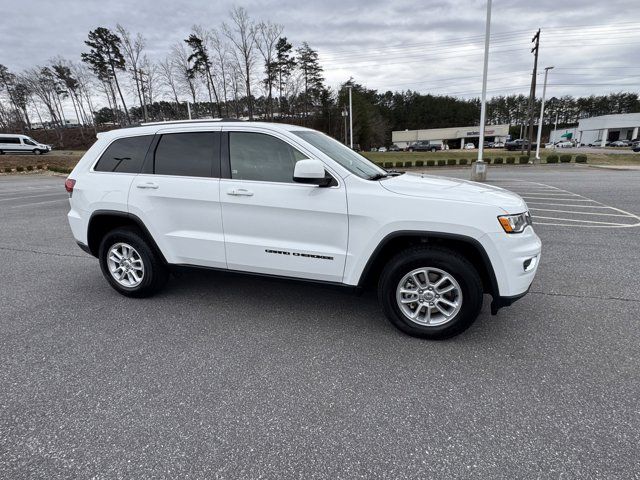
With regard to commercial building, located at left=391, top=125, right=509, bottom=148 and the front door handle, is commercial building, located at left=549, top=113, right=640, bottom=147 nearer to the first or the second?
commercial building, located at left=391, top=125, right=509, bottom=148

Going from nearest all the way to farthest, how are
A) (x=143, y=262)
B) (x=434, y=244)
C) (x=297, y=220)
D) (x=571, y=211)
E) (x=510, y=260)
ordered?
(x=510, y=260)
(x=434, y=244)
(x=297, y=220)
(x=143, y=262)
(x=571, y=211)

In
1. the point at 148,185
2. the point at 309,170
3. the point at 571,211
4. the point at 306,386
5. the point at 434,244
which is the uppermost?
the point at 309,170

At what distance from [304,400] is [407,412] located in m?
0.67

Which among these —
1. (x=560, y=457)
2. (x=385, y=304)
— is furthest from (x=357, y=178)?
(x=560, y=457)

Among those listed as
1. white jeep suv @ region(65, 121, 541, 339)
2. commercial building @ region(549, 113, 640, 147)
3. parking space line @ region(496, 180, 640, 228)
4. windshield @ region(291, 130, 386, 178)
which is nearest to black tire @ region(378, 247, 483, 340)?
white jeep suv @ region(65, 121, 541, 339)

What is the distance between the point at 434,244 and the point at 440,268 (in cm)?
21

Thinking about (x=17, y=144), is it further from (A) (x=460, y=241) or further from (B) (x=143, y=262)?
(A) (x=460, y=241)

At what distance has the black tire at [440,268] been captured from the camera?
9.73 ft

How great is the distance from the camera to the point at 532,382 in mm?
2615

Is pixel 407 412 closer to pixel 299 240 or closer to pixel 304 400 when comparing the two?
pixel 304 400

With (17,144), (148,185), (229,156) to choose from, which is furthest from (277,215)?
(17,144)

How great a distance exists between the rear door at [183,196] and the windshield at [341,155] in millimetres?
915

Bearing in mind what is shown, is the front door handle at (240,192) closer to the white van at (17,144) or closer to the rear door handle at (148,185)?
the rear door handle at (148,185)

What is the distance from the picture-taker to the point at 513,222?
2881mm
